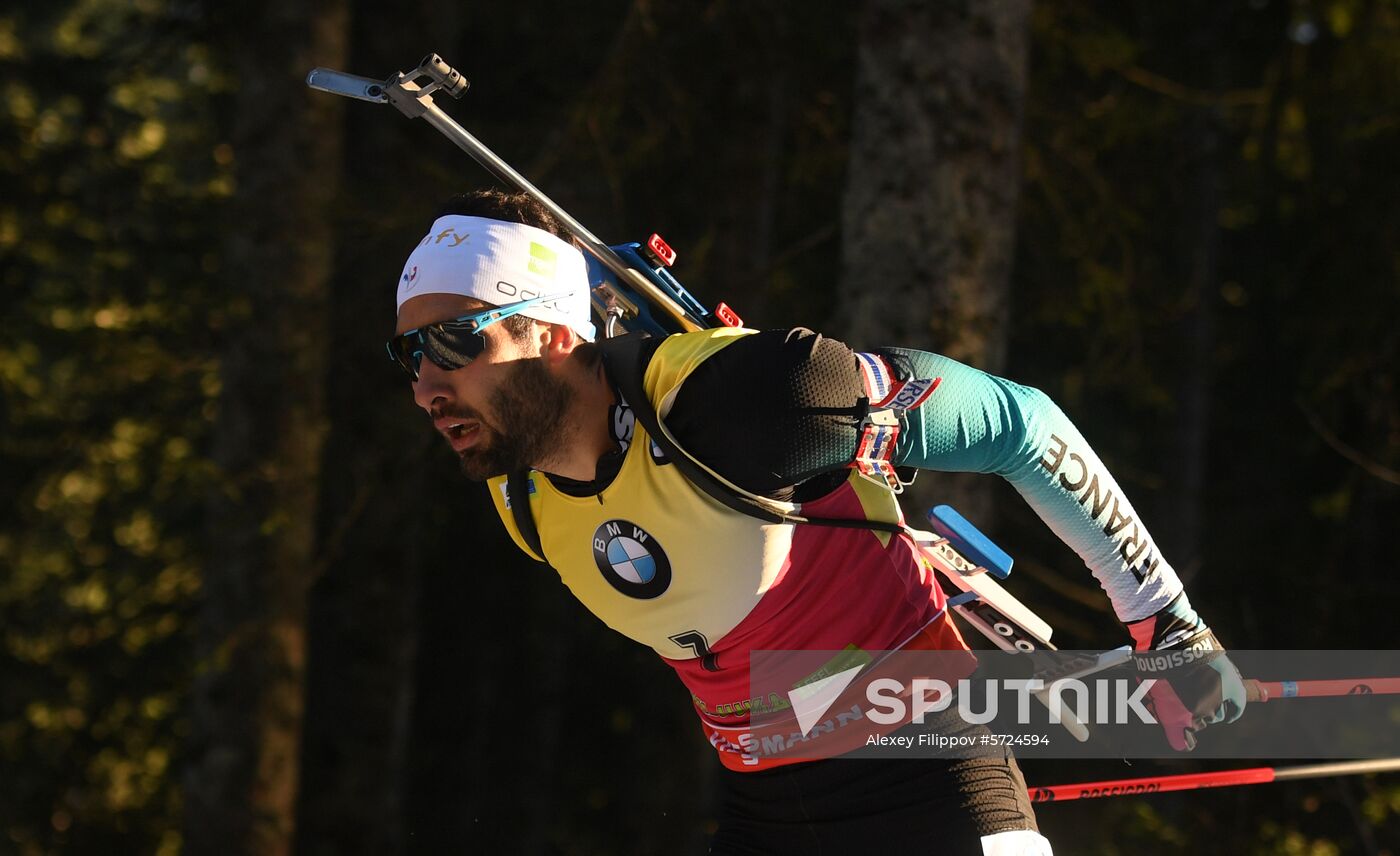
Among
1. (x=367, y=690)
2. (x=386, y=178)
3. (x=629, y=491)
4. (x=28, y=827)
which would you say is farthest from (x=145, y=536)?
(x=629, y=491)

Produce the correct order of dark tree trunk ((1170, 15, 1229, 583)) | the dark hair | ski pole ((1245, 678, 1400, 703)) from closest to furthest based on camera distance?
the dark hair, ski pole ((1245, 678, 1400, 703)), dark tree trunk ((1170, 15, 1229, 583))

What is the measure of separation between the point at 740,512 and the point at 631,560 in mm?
300

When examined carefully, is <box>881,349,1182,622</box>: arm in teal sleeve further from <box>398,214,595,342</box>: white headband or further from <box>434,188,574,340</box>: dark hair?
<box>434,188,574,340</box>: dark hair

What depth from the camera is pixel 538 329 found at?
3383 millimetres

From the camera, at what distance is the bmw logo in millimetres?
3215

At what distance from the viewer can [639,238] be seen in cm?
833

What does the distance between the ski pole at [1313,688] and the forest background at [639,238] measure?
1564mm

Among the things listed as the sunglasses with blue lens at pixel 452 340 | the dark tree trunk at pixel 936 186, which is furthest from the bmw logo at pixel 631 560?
the dark tree trunk at pixel 936 186

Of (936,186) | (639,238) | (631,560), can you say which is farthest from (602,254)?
(639,238)

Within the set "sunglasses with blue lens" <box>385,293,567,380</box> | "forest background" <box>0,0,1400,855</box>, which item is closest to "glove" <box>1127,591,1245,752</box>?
"sunglasses with blue lens" <box>385,293,567,380</box>

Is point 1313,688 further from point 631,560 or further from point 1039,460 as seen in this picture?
point 631,560

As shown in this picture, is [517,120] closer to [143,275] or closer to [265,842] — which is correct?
[143,275]

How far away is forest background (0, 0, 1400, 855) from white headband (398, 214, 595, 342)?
1.87m

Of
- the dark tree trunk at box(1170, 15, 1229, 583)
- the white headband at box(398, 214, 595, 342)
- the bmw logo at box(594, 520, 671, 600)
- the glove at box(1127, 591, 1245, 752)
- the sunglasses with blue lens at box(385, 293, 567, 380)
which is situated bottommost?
the dark tree trunk at box(1170, 15, 1229, 583)
